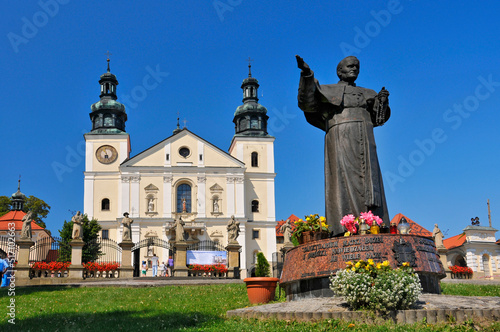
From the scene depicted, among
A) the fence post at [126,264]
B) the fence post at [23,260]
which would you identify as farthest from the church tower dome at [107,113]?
the fence post at [23,260]

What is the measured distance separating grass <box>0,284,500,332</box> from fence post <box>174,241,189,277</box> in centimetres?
1045

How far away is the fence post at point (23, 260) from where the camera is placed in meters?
22.3

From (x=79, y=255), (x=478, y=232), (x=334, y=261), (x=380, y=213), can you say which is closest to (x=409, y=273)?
(x=334, y=261)

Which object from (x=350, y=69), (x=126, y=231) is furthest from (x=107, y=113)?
(x=350, y=69)

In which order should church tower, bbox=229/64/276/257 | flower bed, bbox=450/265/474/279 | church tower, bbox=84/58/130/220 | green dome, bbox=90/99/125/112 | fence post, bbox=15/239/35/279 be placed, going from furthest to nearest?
green dome, bbox=90/99/125/112, church tower, bbox=229/64/276/257, church tower, bbox=84/58/130/220, flower bed, bbox=450/265/474/279, fence post, bbox=15/239/35/279

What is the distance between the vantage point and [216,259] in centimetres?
2789

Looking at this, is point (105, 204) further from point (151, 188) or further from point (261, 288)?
point (261, 288)

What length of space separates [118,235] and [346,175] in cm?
4529

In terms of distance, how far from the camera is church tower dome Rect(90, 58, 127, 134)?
183ft

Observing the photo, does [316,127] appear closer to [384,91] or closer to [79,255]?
[384,91]

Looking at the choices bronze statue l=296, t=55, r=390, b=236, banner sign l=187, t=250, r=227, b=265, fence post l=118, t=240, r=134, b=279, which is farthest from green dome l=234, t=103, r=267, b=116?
bronze statue l=296, t=55, r=390, b=236

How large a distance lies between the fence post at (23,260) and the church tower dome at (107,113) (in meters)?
33.5

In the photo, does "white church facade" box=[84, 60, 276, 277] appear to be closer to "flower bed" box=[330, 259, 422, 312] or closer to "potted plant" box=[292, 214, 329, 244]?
"potted plant" box=[292, 214, 329, 244]

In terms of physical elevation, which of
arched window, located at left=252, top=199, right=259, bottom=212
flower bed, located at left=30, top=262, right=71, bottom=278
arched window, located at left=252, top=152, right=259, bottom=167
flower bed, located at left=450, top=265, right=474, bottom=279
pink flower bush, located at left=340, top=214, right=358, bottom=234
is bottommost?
flower bed, located at left=450, top=265, right=474, bottom=279
